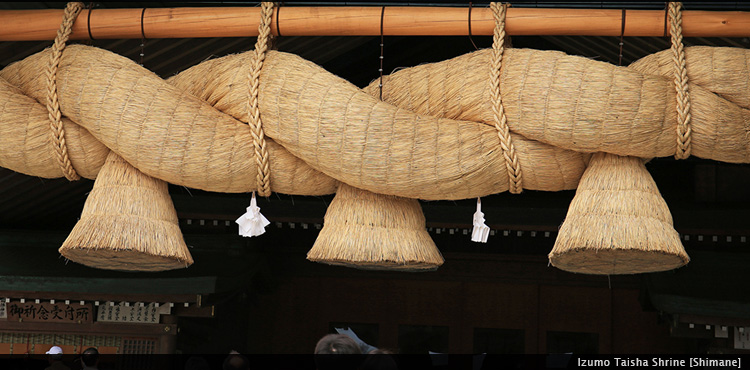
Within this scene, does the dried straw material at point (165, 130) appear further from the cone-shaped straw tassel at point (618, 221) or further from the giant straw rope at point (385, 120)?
the cone-shaped straw tassel at point (618, 221)

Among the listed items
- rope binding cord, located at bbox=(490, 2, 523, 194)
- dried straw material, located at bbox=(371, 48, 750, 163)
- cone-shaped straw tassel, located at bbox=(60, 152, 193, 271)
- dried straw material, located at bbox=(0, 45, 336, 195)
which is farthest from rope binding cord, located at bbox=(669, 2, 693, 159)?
cone-shaped straw tassel, located at bbox=(60, 152, 193, 271)

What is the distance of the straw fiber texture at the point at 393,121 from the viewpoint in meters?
2.73

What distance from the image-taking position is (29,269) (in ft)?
17.6

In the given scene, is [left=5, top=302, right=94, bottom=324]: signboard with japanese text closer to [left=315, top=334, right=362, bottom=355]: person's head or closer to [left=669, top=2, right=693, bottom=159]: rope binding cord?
[left=315, top=334, right=362, bottom=355]: person's head

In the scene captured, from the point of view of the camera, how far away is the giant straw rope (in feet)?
8.98

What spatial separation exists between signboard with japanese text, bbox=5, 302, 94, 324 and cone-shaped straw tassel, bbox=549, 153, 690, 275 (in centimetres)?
392

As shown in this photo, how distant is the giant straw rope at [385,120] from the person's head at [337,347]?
32.4 inches

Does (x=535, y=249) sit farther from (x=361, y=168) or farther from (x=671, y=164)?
(x=361, y=168)

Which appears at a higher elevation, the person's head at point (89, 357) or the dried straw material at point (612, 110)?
the dried straw material at point (612, 110)

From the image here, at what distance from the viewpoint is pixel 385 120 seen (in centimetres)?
286

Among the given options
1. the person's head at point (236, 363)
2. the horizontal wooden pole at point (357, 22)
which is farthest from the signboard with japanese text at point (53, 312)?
the person's head at point (236, 363)

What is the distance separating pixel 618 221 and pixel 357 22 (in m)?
1.31

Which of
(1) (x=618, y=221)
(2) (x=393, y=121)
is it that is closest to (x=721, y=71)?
(1) (x=618, y=221)

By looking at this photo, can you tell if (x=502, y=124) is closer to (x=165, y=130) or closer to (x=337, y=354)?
(x=337, y=354)
